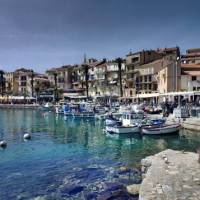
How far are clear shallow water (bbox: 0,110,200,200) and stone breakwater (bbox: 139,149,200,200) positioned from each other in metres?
1.77

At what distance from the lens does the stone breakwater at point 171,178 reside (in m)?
13.6

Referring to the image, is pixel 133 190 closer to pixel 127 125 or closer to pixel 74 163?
pixel 74 163

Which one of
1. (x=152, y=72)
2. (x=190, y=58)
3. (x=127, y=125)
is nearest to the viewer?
(x=127, y=125)

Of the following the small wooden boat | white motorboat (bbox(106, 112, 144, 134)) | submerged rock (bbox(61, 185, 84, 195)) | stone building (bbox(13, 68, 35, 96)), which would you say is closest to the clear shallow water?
submerged rock (bbox(61, 185, 84, 195))

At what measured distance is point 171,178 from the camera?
16.1 meters

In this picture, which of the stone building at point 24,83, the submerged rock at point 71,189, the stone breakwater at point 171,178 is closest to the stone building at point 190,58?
the stone building at point 24,83

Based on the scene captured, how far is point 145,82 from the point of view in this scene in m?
99.3

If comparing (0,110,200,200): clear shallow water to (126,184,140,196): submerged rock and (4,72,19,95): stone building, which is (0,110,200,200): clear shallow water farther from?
(4,72,19,95): stone building

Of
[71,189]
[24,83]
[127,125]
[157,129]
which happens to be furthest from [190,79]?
[24,83]

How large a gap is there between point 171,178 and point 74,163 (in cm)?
1142

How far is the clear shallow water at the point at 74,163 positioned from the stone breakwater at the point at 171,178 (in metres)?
1.77

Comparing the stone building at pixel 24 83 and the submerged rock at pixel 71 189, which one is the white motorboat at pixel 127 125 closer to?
the submerged rock at pixel 71 189

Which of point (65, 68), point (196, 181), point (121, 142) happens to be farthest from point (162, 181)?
point (65, 68)

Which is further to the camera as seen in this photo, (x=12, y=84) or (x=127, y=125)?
(x=12, y=84)
